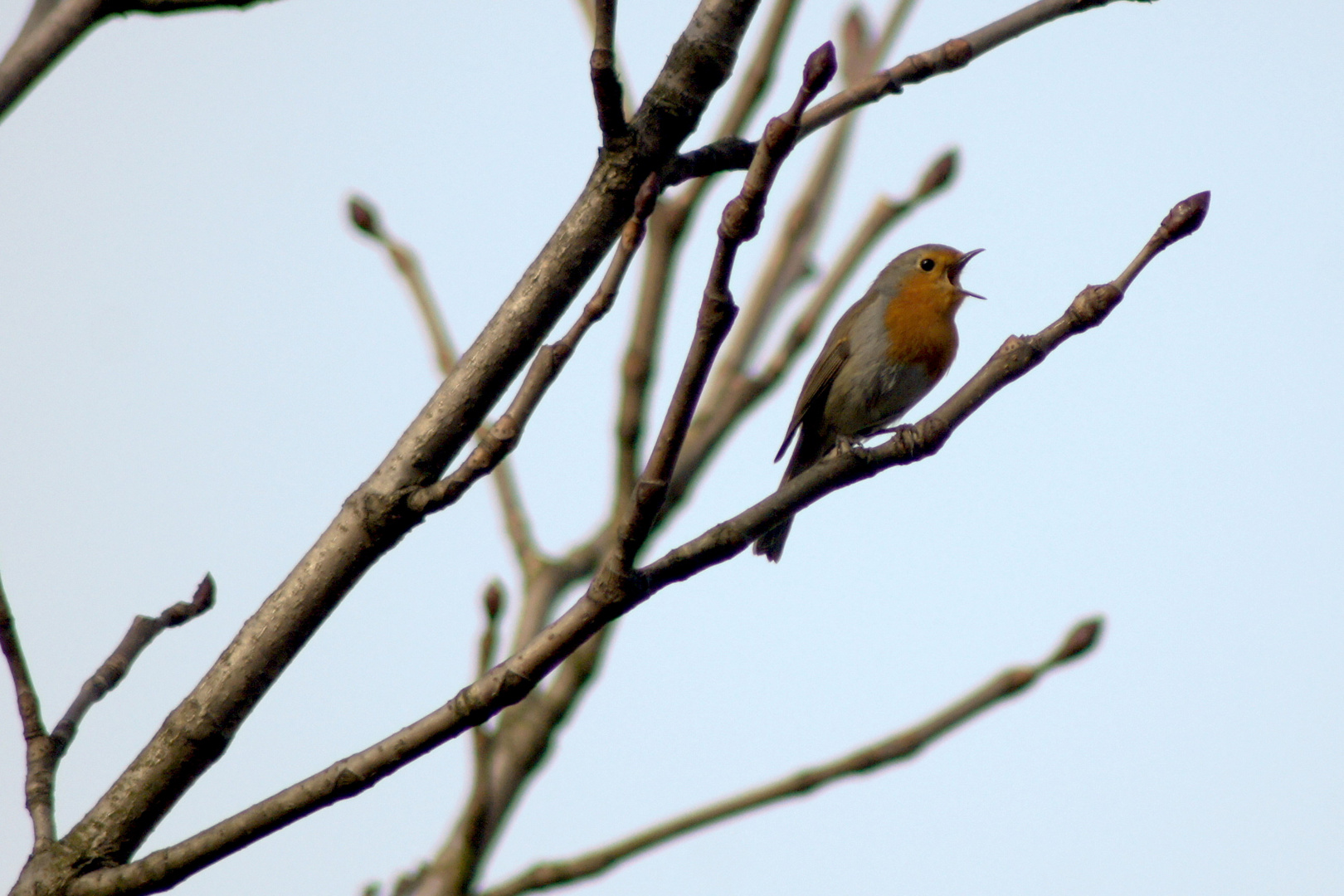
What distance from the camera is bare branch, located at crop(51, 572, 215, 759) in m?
2.40

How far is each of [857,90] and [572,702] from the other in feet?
5.52

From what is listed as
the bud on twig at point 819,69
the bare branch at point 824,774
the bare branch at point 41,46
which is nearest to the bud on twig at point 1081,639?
the bare branch at point 824,774

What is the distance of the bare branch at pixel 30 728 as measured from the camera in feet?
7.47

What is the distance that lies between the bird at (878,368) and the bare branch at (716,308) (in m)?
3.74

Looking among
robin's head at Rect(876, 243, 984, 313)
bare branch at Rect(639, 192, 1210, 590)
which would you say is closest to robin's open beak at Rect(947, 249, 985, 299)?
robin's head at Rect(876, 243, 984, 313)

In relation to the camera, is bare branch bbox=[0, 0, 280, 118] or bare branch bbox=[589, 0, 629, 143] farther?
bare branch bbox=[0, 0, 280, 118]

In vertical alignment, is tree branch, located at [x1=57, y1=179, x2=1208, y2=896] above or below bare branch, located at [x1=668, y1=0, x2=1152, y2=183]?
below

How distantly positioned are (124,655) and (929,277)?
465 centimetres

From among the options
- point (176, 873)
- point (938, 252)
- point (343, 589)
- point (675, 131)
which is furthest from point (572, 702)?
point (938, 252)

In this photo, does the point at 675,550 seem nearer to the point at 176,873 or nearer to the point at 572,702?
the point at 176,873

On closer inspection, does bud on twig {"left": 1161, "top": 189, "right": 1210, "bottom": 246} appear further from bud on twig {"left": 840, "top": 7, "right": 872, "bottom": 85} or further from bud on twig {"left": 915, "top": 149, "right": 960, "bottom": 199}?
bud on twig {"left": 840, "top": 7, "right": 872, "bottom": 85}

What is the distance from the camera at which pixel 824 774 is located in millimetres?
2480

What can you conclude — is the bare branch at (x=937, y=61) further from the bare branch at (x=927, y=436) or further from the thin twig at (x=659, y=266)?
the thin twig at (x=659, y=266)

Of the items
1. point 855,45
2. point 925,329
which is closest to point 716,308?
point 855,45
